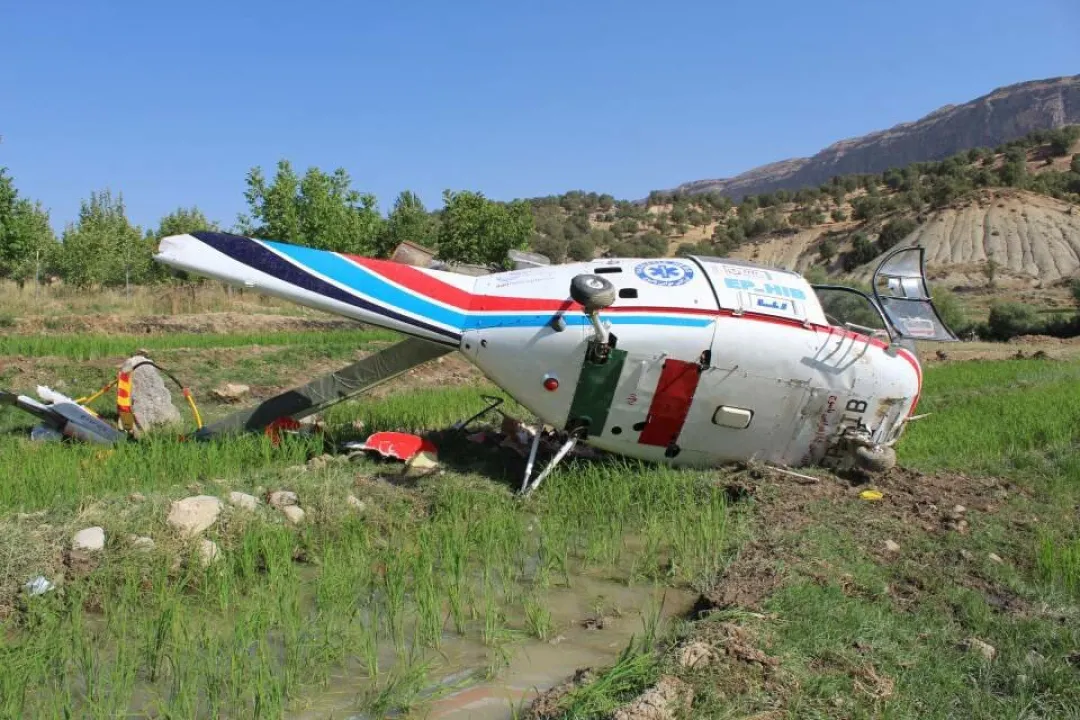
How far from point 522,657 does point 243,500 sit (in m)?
2.79

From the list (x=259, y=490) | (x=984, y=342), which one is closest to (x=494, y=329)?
(x=259, y=490)

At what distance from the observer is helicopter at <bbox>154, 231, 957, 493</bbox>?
290 inches

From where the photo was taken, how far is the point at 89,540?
5.22 metres

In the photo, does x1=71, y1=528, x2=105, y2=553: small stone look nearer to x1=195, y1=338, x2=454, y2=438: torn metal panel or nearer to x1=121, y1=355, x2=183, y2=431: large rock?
x1=195, y1=338, x2=454, y2=438: torn metal panel

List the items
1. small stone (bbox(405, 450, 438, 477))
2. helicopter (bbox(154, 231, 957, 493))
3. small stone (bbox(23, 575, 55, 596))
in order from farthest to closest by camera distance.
Result: small stone (bbox(405, 450, 438, 477))
helicopter (bbox(154, 231, 957, 493))
small stone (bbox(23, 575, 55, 596))

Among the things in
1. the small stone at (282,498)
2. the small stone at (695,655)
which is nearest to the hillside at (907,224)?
the small stone at (282,498)

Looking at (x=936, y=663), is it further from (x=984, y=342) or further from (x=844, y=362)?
(x=984, y=342)

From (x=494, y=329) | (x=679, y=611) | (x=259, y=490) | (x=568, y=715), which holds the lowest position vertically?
(x=679, y=611)

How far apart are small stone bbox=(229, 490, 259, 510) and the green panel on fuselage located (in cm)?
293

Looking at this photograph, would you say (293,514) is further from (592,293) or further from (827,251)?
(827,251)

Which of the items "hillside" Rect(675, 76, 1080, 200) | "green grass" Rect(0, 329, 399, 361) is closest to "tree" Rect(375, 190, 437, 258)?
"green grass" Rect(0, 329, 399, 361)

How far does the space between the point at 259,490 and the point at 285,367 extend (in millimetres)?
9892

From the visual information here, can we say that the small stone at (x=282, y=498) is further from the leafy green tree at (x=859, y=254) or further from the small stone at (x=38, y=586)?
the leafy green tree at (x=859, y=254)

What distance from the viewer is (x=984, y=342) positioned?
30.6 meters
